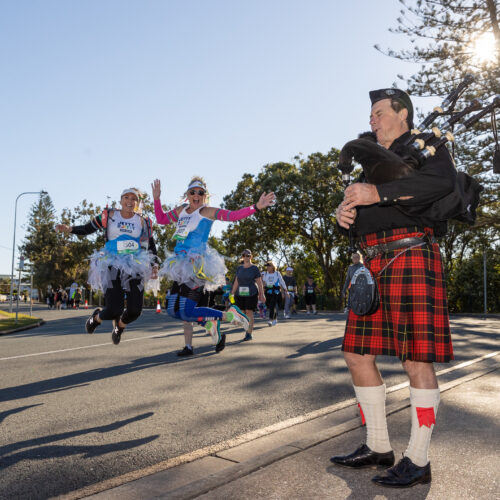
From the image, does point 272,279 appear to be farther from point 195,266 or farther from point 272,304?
point 195,266

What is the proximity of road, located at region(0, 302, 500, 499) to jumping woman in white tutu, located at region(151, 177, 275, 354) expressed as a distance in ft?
2.25

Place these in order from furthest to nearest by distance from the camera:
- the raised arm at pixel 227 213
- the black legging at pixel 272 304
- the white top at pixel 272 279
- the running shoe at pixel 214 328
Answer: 1. the white top at pixel 272 279
2. the black legging at pixel 272 304
3. the running shoe at pixel 214 328
4. the raised arm at pixel 227 213

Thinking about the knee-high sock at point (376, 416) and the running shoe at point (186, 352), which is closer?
the knee-high sock at point (376, 416)

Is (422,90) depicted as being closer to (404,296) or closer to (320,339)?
(320,339)

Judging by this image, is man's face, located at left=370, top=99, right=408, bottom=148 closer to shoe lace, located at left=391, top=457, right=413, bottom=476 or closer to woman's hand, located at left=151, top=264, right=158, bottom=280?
shoe lace, located at left=391, top=457, right=413, bottom=476

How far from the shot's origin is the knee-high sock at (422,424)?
2674mm

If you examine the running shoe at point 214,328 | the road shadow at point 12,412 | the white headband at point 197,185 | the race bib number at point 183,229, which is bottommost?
the road shadow at point 12,412

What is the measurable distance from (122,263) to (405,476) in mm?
4908

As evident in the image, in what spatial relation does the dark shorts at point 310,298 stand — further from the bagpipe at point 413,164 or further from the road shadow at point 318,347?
the bagpipe at point 413,164

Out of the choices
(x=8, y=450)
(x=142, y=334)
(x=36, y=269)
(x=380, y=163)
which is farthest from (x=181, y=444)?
(x=36, y=269)

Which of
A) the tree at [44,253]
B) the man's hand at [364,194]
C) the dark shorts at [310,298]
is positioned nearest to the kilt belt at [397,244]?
the man's hand at [364,194]

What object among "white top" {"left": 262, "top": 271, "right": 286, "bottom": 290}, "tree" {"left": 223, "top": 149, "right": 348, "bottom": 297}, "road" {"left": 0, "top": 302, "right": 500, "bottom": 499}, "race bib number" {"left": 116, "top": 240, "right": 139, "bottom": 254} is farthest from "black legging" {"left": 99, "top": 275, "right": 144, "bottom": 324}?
"tree" {"left": 223, "top": 149, "right": 348, "bottom": 297}

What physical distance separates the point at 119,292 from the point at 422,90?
1600 cm

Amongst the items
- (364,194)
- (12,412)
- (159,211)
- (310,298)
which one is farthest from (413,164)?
(310,298)
